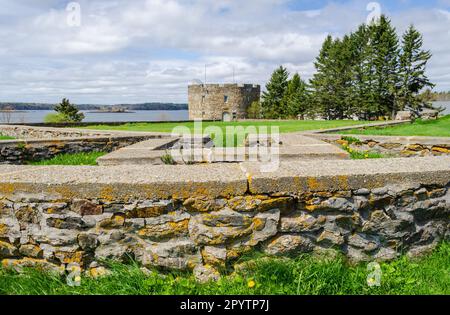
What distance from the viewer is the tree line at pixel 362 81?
37.5m

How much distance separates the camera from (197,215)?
A: 2.54 meters

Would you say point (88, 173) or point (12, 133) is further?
Result: point (12, 133)

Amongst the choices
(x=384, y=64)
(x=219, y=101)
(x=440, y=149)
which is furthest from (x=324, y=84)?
(x=440, y=149)

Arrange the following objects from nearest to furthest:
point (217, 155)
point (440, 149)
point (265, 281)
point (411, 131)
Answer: point (265, 281) → point (217, 155) → point (440, 149) → point (411, 131)

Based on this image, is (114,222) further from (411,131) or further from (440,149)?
(411,131)

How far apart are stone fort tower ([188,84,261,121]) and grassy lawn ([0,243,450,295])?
1557 inches

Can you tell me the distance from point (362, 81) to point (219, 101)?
1672 cm

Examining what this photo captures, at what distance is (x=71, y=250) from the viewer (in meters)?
2.57

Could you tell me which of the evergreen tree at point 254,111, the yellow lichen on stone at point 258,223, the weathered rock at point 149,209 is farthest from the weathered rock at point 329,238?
the evergreen tree at point 254,111

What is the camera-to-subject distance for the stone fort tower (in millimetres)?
42156

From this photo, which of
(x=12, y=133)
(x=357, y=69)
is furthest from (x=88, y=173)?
(x=357, y=69)

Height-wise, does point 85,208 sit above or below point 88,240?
above
